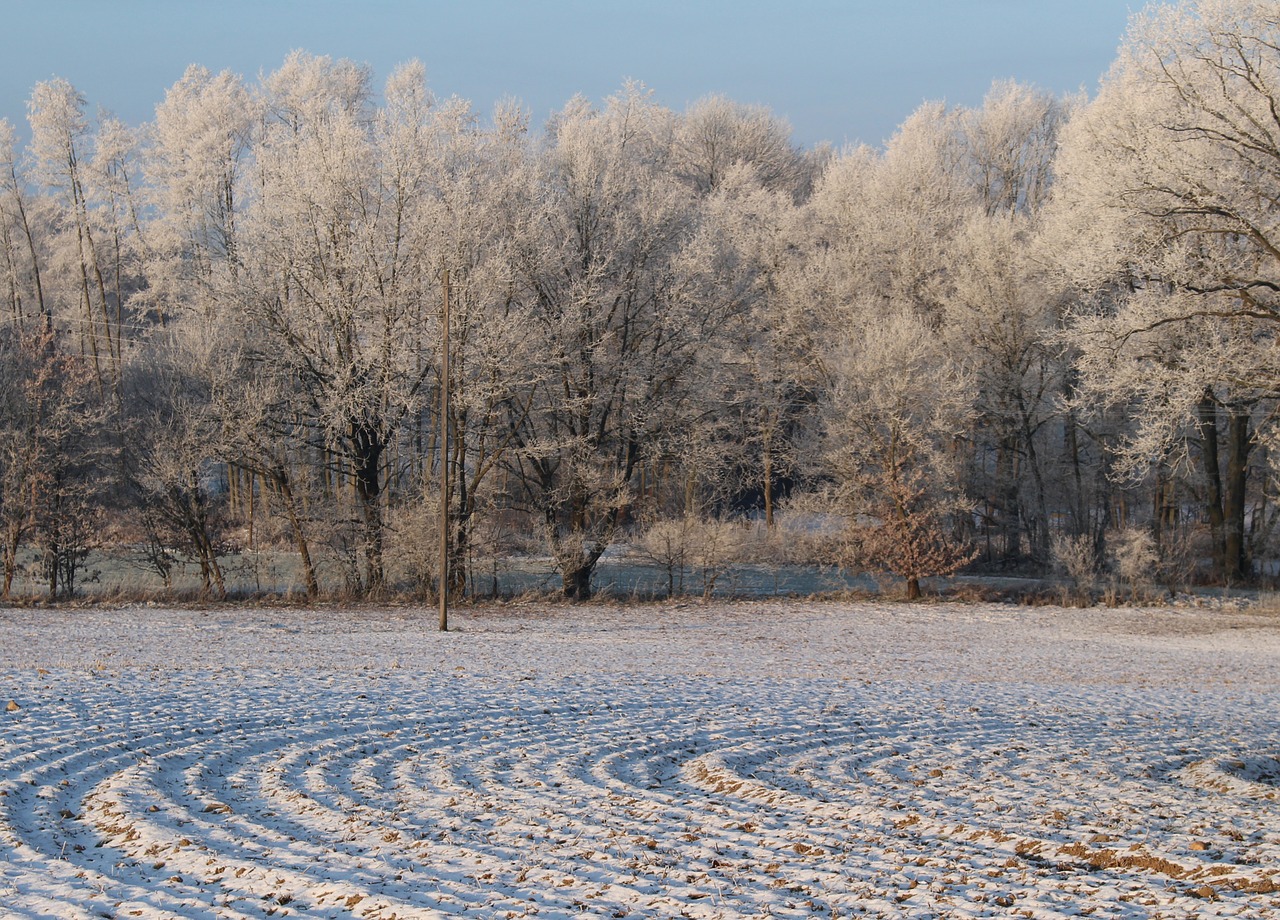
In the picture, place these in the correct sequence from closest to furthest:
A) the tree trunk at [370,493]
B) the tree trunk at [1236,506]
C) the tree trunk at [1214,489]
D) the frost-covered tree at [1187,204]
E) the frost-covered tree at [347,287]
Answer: the frost-covered tree at [1187,204] < the frost-covered tree at [347,287] < the tree trunk at [370,493] < the tree trunk at [1236,506] < the tree trunk at [1214,489]

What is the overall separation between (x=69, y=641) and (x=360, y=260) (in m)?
10.8

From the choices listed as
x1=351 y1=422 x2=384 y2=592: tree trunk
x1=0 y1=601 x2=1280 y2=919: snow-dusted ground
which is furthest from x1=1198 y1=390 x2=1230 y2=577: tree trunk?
x1=351 y1=422 x2=384 y2=592: tree trunk

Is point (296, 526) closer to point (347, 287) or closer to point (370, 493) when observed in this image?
point (370, 493)

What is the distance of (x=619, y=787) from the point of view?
7637 mm

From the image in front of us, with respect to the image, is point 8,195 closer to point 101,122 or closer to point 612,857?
point 101,122

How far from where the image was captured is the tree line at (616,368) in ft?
69.1

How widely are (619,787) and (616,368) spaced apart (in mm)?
18838

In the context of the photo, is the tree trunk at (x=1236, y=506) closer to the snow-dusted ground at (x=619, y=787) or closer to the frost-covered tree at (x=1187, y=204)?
the frost-covered tree at (x=1187, y=204)

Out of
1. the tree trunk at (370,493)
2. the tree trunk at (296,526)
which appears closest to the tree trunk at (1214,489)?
the tree trunk at (370,493)

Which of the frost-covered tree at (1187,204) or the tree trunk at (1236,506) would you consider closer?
the frost-covered tree at (1187,204)

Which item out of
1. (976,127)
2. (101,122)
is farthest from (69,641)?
(976,127)

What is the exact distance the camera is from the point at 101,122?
3753 cm

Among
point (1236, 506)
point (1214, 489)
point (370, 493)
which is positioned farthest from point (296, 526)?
point (1236, 506)

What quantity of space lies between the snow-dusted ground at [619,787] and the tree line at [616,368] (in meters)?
7.45
